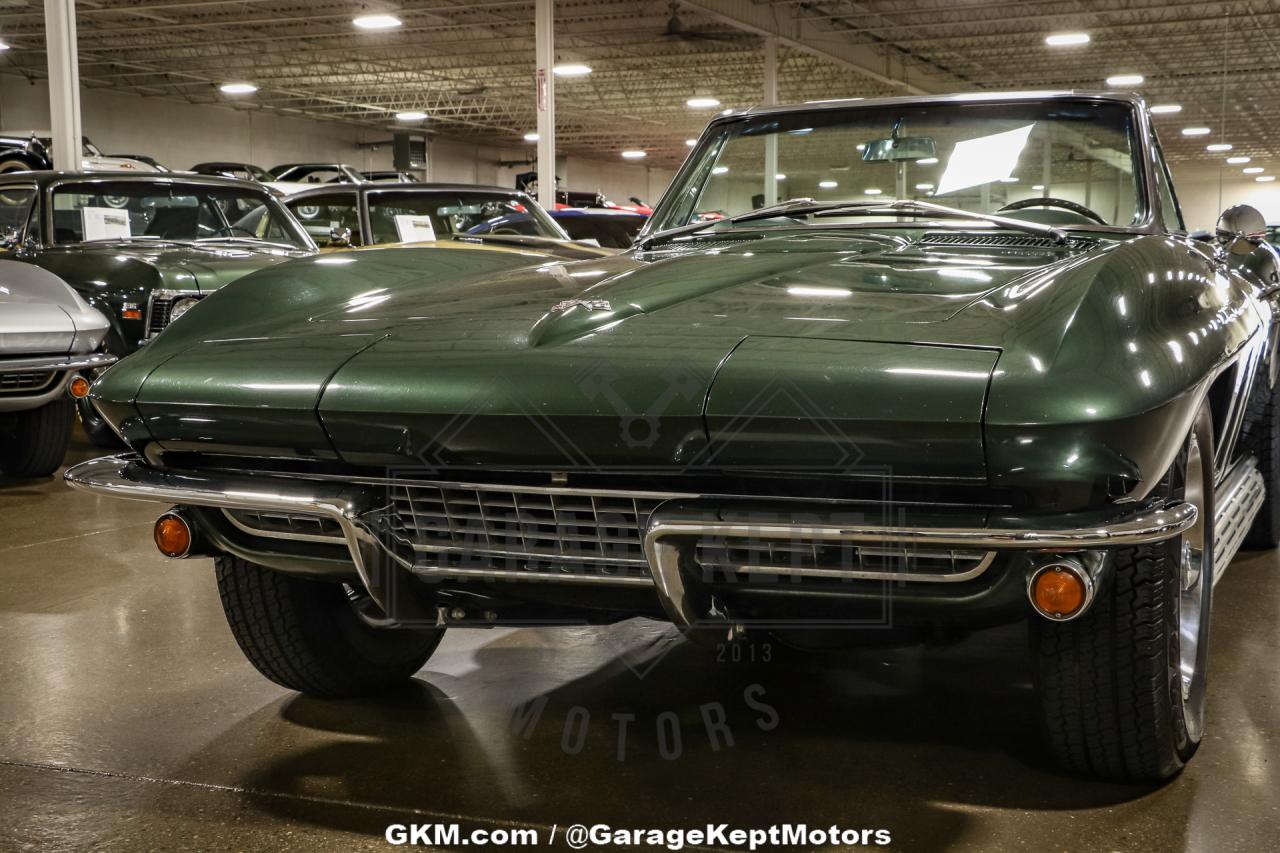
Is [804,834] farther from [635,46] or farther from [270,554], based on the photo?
[635,46]

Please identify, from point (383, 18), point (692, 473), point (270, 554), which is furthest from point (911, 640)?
point (383, 18)

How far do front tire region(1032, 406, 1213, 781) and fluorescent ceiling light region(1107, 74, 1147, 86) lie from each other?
2589 centimetres

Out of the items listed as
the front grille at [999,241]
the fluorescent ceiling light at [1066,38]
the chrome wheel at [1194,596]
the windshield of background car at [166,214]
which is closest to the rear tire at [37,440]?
the windshield of background car at [166,214]

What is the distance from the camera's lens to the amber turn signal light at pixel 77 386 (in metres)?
5.58

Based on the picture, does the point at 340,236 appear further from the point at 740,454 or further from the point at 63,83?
the point at 740,454

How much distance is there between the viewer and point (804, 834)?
7.02ft

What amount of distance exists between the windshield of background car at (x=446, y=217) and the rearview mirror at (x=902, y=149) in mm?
5087

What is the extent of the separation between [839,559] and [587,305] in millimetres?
690

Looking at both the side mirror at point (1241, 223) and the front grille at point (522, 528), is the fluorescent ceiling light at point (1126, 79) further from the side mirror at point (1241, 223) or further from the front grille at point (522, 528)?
the front grille at point (522, 528)

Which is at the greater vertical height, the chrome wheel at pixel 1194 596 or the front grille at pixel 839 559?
the front grille at pixel 839 559

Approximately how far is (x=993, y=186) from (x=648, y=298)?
4.23ft

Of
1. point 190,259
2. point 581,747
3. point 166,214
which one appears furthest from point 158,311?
point 581,747

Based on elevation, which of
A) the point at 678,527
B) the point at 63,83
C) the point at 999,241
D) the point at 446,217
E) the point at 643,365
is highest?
the point at 63,83

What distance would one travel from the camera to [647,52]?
22.9 m
